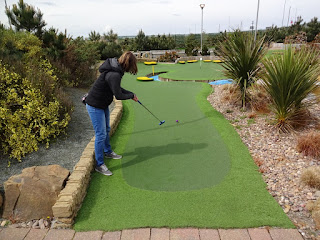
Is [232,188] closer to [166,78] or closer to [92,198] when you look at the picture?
[92,198]

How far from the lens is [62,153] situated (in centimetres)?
399

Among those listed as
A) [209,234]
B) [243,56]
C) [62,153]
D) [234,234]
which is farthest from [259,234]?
[243,56]

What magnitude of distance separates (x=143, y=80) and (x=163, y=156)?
712 centimetres

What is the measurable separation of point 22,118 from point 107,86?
1.91 meters

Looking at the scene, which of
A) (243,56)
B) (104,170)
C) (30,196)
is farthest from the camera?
(243,56)

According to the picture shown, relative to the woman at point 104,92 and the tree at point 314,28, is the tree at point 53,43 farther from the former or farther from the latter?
the tree at point 314,28

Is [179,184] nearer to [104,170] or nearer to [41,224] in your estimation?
[104,170]

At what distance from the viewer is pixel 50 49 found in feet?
24.6

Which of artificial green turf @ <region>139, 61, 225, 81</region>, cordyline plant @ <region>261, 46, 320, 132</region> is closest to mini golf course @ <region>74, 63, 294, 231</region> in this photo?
cordyline plant @ <region>261, 46, 320, 132</region>

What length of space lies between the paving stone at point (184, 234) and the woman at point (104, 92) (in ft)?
4.37

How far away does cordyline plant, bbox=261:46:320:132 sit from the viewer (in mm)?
4211

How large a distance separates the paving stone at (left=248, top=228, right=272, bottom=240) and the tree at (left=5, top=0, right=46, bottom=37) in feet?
27.4

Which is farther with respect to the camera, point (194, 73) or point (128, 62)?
point (194, 73)

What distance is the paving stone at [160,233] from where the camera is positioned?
2.37 meters
